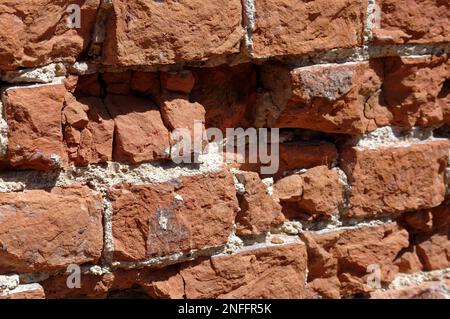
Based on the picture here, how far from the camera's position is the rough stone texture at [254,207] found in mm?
1756

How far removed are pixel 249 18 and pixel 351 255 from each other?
601 millimetres

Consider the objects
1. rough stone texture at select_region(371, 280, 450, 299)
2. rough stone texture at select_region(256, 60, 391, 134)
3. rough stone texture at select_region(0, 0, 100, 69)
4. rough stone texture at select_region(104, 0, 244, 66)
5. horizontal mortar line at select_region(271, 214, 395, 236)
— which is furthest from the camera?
rough stone texture at select_region(371, 280, 450, 299)

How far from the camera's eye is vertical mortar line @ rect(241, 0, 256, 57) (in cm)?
166

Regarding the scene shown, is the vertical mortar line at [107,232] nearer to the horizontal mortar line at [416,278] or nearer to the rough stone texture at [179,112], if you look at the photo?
the rough stone texture at [179,112]

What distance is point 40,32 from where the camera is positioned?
1.47 m

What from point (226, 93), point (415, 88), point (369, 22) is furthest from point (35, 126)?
point (415, 88)

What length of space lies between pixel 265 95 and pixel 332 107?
0.48 feet

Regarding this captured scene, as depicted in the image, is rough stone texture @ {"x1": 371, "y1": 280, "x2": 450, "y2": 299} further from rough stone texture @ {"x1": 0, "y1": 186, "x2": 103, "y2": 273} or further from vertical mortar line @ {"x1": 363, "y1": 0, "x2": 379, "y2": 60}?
rough stone texture @ {"x1": 0, "y1": 186, "x2": 103, "y2": 273}

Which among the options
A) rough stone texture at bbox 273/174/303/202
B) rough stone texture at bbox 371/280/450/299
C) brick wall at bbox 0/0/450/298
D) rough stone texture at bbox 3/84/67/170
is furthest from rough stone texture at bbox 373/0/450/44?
rough stone texture at bbox 3/84/67/170

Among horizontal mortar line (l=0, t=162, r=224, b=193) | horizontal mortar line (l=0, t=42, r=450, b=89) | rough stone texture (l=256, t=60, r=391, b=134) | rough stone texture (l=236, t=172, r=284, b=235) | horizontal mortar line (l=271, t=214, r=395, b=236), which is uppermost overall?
horizontal mortar line (l=0, t=42, r=450, b=89)

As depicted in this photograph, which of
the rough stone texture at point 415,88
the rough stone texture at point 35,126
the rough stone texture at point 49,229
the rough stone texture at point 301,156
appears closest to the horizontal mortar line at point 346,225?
the rough stone texture at point 301,156

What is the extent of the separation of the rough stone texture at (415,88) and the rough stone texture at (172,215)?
17.6 inches

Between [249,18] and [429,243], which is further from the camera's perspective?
[429,243]

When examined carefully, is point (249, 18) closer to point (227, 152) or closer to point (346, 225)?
point (227, 152)
